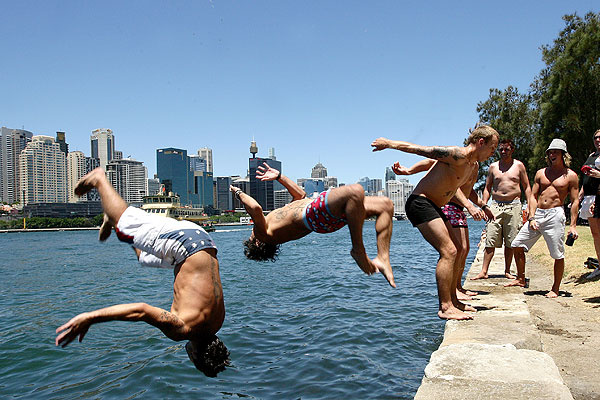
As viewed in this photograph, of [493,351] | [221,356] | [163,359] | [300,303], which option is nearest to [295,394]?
[221,356]

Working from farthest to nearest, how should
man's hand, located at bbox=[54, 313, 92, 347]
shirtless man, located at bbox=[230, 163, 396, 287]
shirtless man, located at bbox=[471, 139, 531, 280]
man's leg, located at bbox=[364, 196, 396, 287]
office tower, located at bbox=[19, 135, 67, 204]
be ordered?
office tower, located at bbox=[19, 135, 67, 204] → shirtless man, located at bbox=[471, 139, 531, 280] → man's leg, located at bbox=[364, 196, 396, 287] → shirtless man, located at bbox=[230, 163, 396, 287] → man's hand, located at bbox=[54, 313, 92, 347]

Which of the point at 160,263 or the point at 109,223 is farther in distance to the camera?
the point at 109,223

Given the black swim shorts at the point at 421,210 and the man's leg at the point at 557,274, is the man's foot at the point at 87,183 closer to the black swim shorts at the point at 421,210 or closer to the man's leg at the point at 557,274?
the black swim shorts at the point at 421,210

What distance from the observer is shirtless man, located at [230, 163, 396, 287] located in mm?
4547

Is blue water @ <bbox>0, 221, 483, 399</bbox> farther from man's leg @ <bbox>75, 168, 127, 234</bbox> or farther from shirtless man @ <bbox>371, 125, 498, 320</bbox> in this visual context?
man's leg @ <bbox>75, 168, 127, 234</bbox>

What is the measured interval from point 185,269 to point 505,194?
6458 mm

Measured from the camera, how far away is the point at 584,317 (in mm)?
6316

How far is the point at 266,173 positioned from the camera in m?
5.77

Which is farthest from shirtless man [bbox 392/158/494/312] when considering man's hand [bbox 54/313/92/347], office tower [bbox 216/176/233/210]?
office tower [bbox 216/176/233/210]

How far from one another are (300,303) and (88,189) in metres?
9.46

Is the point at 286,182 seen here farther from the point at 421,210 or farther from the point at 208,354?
the point at 208,354

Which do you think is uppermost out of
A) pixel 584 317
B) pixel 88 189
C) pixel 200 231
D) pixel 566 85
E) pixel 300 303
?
pixel 566 85

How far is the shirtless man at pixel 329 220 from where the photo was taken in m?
4.55

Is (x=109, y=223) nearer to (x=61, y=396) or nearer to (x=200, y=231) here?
(x=200, y=231)
